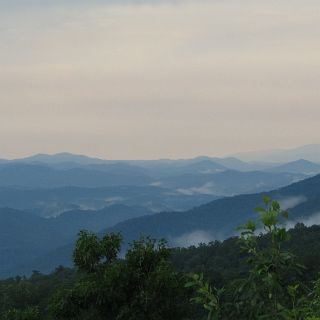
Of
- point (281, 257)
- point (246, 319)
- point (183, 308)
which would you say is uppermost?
point (281, 257)

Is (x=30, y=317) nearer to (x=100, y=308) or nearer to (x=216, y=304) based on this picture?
(x=100, y=308)

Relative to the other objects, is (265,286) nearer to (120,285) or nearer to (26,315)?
(120,285)

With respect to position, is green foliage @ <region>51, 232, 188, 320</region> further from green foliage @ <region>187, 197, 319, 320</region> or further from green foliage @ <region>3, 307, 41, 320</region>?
green foliage @ <region>187, 197, 319, 320</region>

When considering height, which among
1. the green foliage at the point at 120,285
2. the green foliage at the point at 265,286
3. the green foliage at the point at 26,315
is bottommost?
the green foliage at the point at 26,315

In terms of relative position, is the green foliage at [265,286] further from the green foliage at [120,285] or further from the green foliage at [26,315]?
the green foliage at [26,315]

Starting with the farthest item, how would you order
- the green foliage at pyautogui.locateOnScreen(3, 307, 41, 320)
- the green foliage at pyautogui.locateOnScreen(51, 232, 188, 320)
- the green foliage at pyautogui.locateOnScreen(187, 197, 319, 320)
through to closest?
1. the green foliage at pyautogui.locateOnScreen(3, 307, 41, 320)
2. the green foliage at pyautogui.locateOnScreen(51, 232, 188, 320)
3. the green foliage at pyautogui.locateOnScreen(187, 197, 319, 320)

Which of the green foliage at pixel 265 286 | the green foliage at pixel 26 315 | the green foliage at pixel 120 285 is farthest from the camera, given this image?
the green foliage at pixel 26 315

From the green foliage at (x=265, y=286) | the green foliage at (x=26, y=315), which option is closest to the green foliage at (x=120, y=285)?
the green foliage at (x=26, y=315)

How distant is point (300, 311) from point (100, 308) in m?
21.4

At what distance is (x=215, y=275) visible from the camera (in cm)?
13362

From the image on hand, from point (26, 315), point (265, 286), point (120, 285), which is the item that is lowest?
point (26, 315)

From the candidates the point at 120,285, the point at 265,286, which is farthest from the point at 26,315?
the point at 265,286

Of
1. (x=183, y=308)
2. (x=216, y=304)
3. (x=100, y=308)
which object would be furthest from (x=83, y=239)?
(x=216, y=304)

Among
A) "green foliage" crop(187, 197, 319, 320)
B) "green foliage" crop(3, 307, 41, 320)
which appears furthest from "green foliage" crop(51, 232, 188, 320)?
"green foliage" crop(187, 197, 319, 320)
